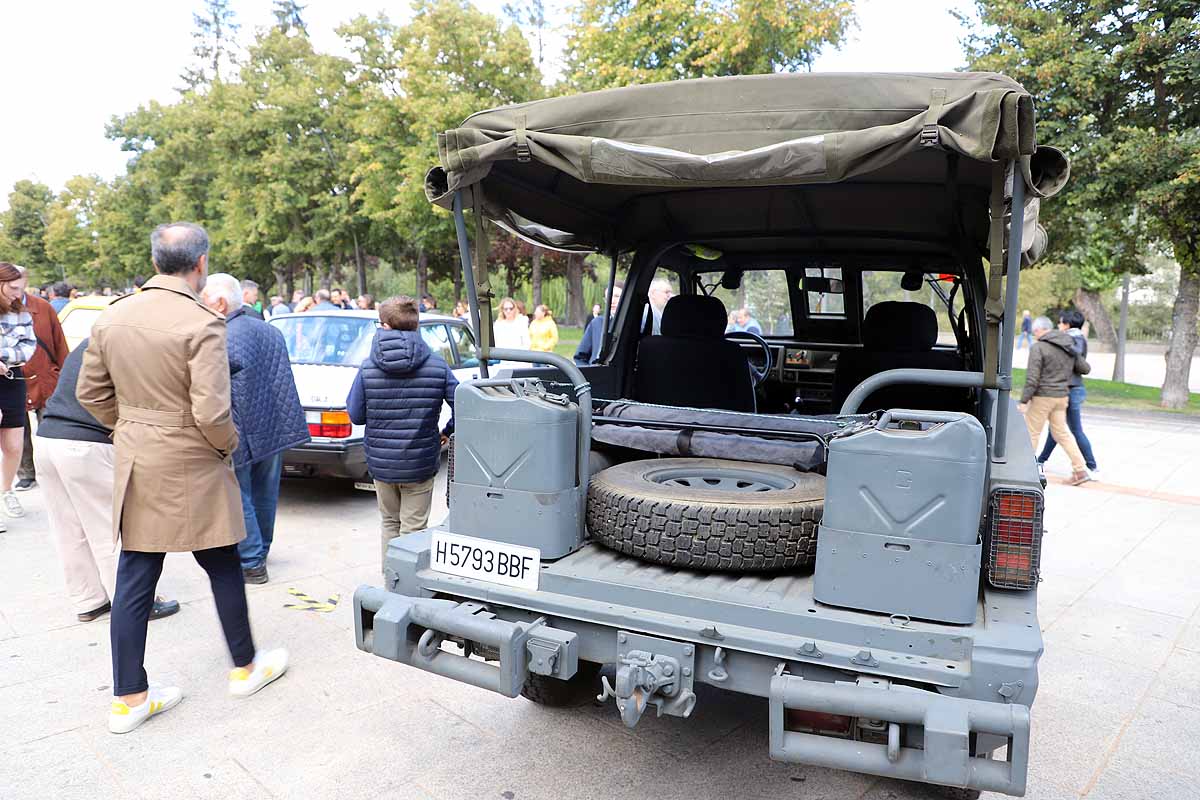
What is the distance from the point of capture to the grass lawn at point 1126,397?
56.7 ft

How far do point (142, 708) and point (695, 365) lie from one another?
3323 millimetres

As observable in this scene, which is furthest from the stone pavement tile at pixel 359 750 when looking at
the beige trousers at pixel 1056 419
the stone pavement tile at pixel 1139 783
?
the beige trousers at pixel 1056 419

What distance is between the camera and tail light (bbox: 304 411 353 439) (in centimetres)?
717

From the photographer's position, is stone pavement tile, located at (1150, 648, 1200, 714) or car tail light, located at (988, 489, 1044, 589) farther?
stone pavement tile, located at (1150, 648, 1200, 714)

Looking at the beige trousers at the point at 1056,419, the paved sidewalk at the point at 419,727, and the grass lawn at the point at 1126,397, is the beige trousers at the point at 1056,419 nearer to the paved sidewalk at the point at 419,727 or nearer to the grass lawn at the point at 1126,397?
the paved sidewalk at the point at 419,727

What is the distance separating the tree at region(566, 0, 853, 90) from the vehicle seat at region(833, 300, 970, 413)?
44.3ft

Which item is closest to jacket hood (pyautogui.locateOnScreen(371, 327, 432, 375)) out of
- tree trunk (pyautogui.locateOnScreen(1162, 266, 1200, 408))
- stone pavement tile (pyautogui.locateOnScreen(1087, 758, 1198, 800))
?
stone pavement tile (pyautogui.locateOnScreen(1087, 758, 1198, 800))

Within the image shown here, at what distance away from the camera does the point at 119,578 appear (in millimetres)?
3674

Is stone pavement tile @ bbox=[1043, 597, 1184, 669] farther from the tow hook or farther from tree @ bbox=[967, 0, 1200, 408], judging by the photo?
tree @ bbox=[967, 0, 1200, 408]

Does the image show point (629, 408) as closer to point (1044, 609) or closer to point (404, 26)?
point (1044, 609)

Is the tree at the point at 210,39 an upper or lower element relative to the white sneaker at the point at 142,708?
upper

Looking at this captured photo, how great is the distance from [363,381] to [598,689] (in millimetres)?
2280

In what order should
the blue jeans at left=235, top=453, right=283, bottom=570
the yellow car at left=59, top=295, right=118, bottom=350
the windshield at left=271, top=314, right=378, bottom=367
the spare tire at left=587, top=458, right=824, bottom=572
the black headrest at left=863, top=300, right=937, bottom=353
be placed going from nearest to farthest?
the spare tire at left=587, top=458, right=824, bottom=572 < the black headrest at left=863, top=300, right=937, bottom=353 < the blue jeans at left=235, top=453, right=283, bottom=570 < the windshield at left=271, top=314, right=378, bottom=367 < the yellow car at left=59, top=295, right=118, bottom=350

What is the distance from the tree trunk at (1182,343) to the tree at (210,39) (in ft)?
168
